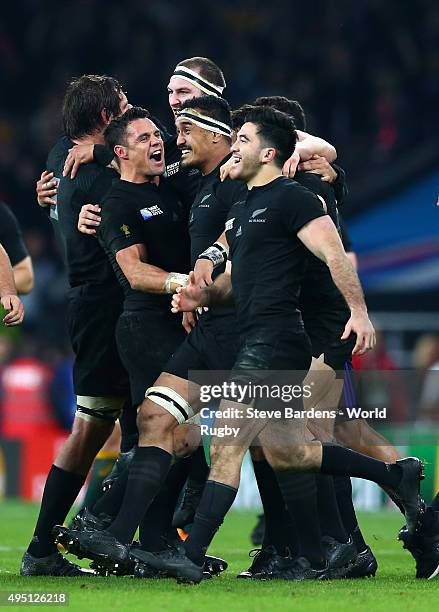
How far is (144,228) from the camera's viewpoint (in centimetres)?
770

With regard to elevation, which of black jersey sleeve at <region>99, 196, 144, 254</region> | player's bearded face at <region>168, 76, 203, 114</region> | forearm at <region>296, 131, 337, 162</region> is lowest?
black jersey sleeve at <region>99, 196, 144, 254</region>

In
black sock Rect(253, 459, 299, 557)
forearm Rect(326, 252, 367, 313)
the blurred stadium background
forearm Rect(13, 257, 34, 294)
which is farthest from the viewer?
the blurred stadium background

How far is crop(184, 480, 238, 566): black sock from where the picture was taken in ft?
22.4

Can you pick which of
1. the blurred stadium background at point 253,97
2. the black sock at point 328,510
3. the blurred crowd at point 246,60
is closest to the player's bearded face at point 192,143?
the black sock at point 328,510

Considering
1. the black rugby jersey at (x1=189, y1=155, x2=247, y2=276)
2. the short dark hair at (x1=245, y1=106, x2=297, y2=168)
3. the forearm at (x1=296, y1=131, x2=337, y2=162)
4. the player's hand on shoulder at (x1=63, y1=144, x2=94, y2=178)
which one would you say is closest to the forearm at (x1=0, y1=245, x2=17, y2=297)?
the player's hand on shoulder at (x1=63, y1=144, x2=94, y2=178)

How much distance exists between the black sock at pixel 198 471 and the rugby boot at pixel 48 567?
1025 mm

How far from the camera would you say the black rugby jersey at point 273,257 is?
7.09m

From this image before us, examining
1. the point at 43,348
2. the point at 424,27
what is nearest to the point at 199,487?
the point at 43,348

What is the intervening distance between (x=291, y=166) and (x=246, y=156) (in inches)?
22.4

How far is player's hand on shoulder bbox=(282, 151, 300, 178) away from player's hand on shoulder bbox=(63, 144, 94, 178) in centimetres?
114

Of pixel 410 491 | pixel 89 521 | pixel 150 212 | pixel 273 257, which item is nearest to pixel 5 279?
pixel 150 212

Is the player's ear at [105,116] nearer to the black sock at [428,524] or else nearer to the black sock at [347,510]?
the black sock at [347,510]

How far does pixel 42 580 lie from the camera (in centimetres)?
747

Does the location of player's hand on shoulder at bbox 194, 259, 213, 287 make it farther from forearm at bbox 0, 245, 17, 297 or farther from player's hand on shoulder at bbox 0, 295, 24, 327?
forearm at bbox 0, 245, 17, 297
